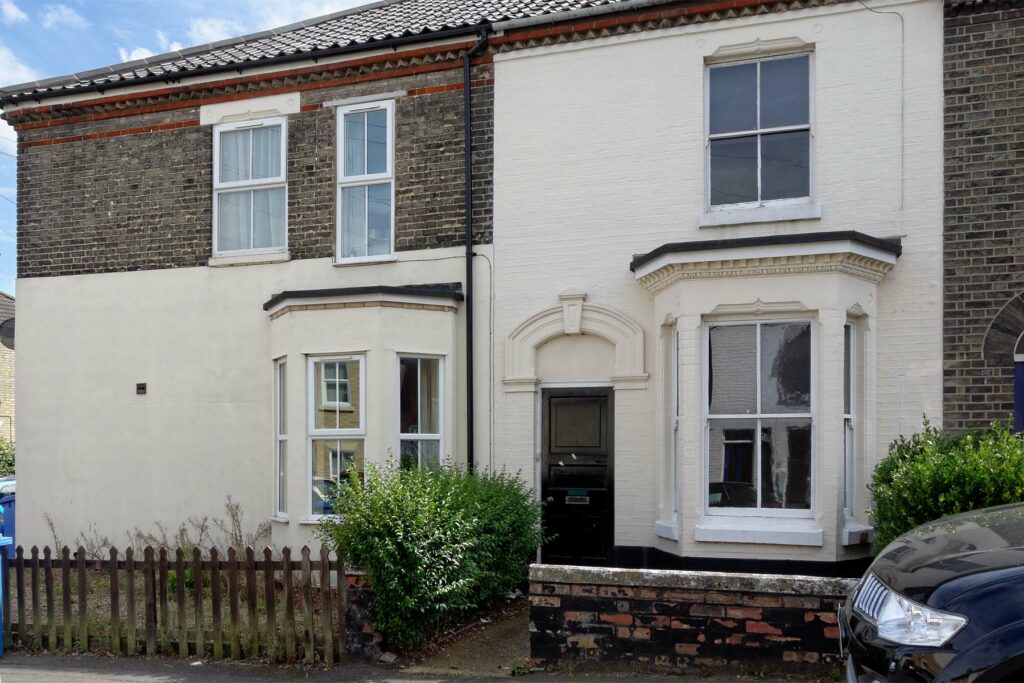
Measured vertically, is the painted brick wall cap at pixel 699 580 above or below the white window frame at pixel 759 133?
below

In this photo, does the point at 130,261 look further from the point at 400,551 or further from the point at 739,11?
the point at 739,11

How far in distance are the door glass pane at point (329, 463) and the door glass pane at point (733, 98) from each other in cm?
500

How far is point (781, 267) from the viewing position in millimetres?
8867

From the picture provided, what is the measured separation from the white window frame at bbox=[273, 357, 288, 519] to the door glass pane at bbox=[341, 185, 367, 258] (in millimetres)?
1509

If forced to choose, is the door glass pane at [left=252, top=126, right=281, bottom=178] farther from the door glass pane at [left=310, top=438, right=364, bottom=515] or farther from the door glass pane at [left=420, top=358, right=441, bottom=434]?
the door glass pane at [left=310, top=438, right=364, bottom=515]

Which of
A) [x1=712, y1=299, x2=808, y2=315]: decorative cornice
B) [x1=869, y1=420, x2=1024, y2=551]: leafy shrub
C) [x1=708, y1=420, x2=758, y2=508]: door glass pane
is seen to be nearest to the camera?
[x1=869, y1=420, x2=1024, y2=551]: leafy shrub

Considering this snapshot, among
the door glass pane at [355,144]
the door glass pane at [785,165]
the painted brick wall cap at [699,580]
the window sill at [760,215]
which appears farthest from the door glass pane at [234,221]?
the painted brick wall cap at [699,580]

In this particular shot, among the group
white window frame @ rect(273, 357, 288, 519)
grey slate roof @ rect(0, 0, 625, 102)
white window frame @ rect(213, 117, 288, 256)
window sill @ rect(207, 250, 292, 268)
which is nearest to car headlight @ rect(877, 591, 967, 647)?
grey slate roof @ rect(0, 0, 625, 102)

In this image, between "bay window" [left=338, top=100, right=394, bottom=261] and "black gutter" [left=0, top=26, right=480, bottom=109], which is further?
"bay window" [left=338, top=100, right=394, bottom=261]

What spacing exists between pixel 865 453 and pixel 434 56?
621 centimetres

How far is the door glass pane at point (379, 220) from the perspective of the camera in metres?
11.2

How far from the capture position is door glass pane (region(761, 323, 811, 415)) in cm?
895

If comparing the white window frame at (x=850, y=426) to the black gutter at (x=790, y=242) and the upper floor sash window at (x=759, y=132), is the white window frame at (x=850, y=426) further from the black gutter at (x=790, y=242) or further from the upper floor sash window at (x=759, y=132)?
the upper floor sash window at (x=759, y=132)

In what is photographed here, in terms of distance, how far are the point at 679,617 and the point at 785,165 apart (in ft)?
16.1
